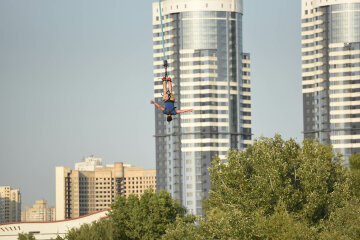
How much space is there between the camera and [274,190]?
109250 millimetres

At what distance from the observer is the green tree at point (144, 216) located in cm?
15488

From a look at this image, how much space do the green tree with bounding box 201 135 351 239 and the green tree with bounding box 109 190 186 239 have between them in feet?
124

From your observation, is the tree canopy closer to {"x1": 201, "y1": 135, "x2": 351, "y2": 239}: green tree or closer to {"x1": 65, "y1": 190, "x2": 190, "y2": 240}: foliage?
{"x1": 201, "y1": 135, "x2": 351, "y2": 239}: green tree

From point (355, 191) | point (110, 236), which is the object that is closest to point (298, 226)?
point (355, 191)

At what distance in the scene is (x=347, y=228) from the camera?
9988 cm

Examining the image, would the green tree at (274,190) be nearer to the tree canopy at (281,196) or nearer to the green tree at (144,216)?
the tree canopy at (281,196)

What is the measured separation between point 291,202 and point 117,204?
5754 centimetres

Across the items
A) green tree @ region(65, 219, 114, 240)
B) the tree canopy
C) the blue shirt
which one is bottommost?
green tree @ region(65, 219, 114, 240)

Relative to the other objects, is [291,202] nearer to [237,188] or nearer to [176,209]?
[237,188]

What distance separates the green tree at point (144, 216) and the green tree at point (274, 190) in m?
37.9

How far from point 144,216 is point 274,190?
50427 millimetres

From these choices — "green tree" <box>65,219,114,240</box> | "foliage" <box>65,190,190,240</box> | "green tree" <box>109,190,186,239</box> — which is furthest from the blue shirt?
"green tree" <box>109,190,186,239</box>

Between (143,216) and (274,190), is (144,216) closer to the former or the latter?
(143,216)

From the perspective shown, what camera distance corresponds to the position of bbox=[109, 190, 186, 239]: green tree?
154875 millimetres
